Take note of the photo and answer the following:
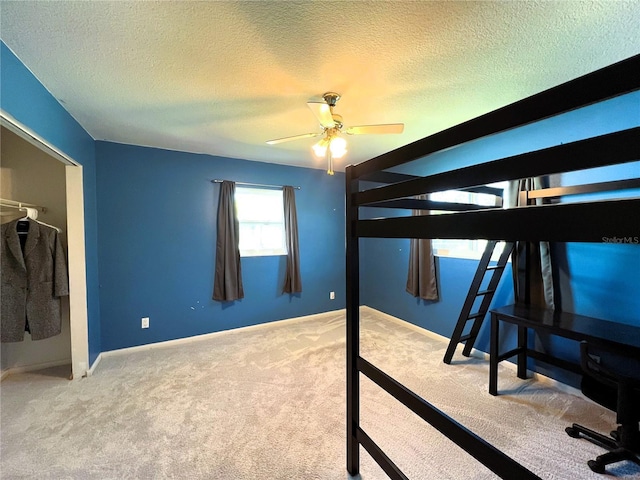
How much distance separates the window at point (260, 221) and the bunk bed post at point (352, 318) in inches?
101

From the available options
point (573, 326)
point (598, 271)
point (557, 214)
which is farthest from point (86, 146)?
point (598, 271)

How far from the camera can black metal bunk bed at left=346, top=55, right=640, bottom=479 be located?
544mm

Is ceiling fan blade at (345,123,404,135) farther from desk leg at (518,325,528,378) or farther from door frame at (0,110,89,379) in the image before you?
door frame at (0,110,89,379)

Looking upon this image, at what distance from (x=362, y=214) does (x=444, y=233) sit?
3.63 metres

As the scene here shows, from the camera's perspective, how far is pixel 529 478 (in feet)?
2.39

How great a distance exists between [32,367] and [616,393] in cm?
470

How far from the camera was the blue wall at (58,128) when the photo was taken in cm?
147

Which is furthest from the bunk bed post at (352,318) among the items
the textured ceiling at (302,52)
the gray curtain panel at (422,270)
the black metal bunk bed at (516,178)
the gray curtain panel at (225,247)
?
the gray curtain panel at (225,247)

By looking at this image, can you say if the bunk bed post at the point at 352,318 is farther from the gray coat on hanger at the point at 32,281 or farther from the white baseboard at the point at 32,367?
the white baseboard at the point at 32,367

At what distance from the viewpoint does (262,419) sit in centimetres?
195

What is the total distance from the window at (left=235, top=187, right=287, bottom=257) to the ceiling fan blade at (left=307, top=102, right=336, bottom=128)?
2.08m

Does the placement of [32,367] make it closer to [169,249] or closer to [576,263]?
[169,249]

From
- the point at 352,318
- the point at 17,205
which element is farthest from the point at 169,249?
the point at 352,318

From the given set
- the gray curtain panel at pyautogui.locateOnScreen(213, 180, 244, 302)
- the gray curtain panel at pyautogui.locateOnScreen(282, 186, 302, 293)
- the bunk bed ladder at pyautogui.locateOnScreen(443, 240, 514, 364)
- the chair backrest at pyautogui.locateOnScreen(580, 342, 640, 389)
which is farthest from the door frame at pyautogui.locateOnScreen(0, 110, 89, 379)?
the chair backrest at pyautogui.locateOnScreen(580, 342, 640, 389)
